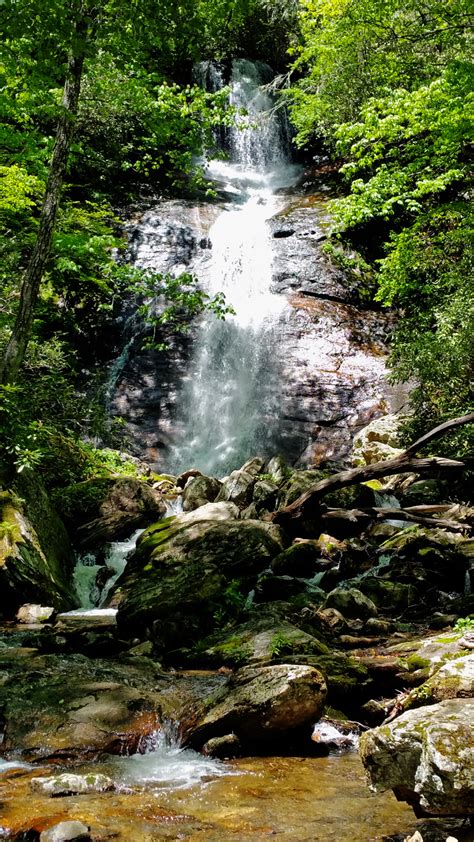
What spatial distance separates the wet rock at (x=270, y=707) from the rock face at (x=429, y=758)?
1.46 meters

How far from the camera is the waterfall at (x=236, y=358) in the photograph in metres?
15.6

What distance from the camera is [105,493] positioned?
37.7 feet

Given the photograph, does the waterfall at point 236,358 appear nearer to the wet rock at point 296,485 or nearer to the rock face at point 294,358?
the rock face at point 294,358

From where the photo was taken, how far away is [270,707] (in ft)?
13.4

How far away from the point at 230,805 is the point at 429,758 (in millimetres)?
1652

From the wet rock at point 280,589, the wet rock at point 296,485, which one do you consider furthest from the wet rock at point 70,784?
the wet rock at point 296,485

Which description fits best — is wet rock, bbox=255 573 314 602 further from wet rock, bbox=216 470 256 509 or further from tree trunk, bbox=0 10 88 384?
tree trunk, bbox=0 10 88 384

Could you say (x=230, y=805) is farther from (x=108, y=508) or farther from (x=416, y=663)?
(x=108, y=508)

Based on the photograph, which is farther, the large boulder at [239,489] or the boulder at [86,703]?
the large boulder at [239,489]

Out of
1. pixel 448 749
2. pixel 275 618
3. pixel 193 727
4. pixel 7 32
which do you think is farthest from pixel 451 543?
pixel 7 32

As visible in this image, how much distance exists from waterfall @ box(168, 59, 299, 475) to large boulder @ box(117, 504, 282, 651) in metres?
6.50

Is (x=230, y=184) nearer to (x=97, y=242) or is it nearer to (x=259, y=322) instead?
(x=259, y=322)

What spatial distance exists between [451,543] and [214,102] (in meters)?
8.78

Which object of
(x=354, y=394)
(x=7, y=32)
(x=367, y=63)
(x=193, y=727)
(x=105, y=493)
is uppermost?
(x=367, y=63)
